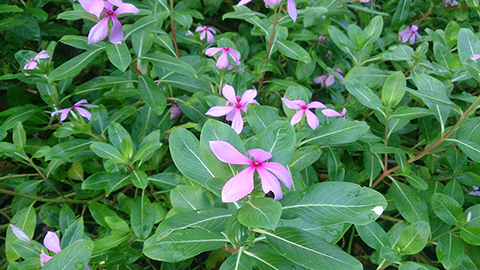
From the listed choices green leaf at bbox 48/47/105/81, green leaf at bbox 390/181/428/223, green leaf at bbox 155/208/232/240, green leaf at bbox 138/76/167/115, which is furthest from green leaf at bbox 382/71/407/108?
green leaf at bbox 48/47/105/81

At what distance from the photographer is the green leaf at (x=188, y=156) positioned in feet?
2.99

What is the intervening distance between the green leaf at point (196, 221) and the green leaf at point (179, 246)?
0.16 ft

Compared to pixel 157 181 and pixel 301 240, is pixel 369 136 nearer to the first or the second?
pixel 301 240

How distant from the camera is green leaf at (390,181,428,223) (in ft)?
4.33

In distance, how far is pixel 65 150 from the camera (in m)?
1.44

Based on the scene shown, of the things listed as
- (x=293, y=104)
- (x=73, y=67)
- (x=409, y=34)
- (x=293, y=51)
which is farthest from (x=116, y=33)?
(x=409, y=34)

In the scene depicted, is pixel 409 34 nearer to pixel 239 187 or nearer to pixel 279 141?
pixel 279 141

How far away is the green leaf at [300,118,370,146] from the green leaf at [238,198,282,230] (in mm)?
500

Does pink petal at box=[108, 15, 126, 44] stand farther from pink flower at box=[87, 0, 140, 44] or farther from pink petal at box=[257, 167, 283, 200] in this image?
pink petal at box=[257, 167, 283, 200]

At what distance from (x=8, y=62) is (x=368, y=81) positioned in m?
2.19

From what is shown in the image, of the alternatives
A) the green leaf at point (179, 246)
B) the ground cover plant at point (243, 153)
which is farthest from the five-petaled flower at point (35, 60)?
the green leaf at point (179, 246)

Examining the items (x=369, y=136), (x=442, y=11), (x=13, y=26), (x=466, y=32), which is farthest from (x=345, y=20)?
(x=13, y=26)

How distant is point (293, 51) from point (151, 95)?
30.3 inches

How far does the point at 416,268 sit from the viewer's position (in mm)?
1046
